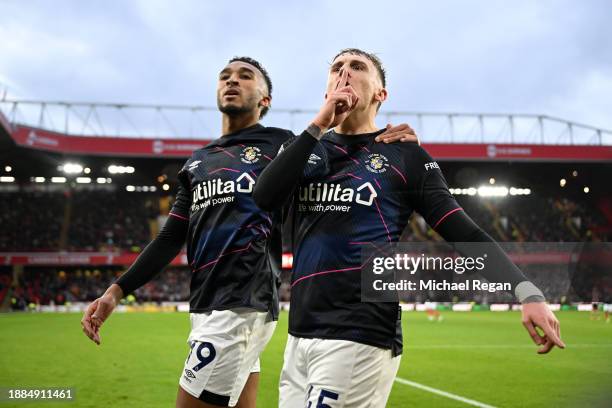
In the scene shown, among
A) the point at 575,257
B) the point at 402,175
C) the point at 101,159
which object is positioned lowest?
the point at 575,257

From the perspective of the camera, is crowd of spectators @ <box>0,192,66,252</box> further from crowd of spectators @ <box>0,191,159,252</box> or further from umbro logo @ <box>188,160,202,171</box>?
umbro logo @ <box>188,160,202,171</box>

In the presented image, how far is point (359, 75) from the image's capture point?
9.36 ft

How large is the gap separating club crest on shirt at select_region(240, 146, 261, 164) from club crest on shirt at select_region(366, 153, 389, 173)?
0.97m

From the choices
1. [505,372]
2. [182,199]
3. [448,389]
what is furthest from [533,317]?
[505,372]

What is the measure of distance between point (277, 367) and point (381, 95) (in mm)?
9223

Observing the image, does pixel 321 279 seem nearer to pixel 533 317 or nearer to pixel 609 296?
pixel 533 317

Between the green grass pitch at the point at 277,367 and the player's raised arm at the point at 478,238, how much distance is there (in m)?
2.54

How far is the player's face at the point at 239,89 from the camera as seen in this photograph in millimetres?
3703

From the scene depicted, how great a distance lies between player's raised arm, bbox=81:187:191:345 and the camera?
352 centimetres

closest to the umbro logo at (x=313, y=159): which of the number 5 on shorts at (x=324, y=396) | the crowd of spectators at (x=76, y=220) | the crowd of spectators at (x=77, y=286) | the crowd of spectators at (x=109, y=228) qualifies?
the number 5 on shorts at (x=324, y=396)

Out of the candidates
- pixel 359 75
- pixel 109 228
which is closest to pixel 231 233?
pixel 359 75

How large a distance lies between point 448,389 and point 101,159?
34.9 meters

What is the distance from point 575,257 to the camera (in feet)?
5.92

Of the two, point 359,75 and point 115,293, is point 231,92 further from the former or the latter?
point 115,293
